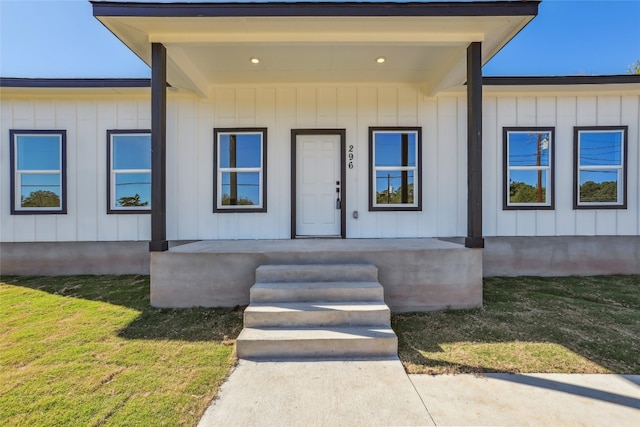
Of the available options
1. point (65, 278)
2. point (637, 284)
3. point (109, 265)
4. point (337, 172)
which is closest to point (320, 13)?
point (337, 172)

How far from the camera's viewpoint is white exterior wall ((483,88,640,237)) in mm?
5441

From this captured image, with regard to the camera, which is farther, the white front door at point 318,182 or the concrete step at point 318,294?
the white front door at point 318,182

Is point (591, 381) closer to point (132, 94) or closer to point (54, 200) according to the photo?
point (132, 94)

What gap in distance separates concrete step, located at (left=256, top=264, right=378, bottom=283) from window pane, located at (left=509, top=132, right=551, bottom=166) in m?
3.82

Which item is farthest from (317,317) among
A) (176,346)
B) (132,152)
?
(132,152)

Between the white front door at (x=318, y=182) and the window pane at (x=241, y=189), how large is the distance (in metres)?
0.78

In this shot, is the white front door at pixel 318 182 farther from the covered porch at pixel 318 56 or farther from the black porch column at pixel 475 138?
the black porch column at pixel 475 138

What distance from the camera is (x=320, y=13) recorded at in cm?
342

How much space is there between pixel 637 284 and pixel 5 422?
24.6ft


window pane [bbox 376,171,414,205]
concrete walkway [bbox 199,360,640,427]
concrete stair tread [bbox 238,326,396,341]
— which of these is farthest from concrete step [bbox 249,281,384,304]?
window pane [bbox 376,171,414,205]

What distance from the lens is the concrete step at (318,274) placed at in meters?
3.57

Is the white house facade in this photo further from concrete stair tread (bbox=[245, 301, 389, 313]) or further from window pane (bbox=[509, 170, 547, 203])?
concrete stair tread (bbox=[245, 301, 389, 313])

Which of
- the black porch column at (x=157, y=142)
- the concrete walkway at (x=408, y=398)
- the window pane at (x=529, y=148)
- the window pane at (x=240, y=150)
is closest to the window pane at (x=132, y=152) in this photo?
the window pane at (x=240, y=150)

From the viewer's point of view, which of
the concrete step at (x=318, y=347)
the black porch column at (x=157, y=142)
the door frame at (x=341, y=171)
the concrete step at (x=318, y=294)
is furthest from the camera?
the door frame at (x=341, y=171)
